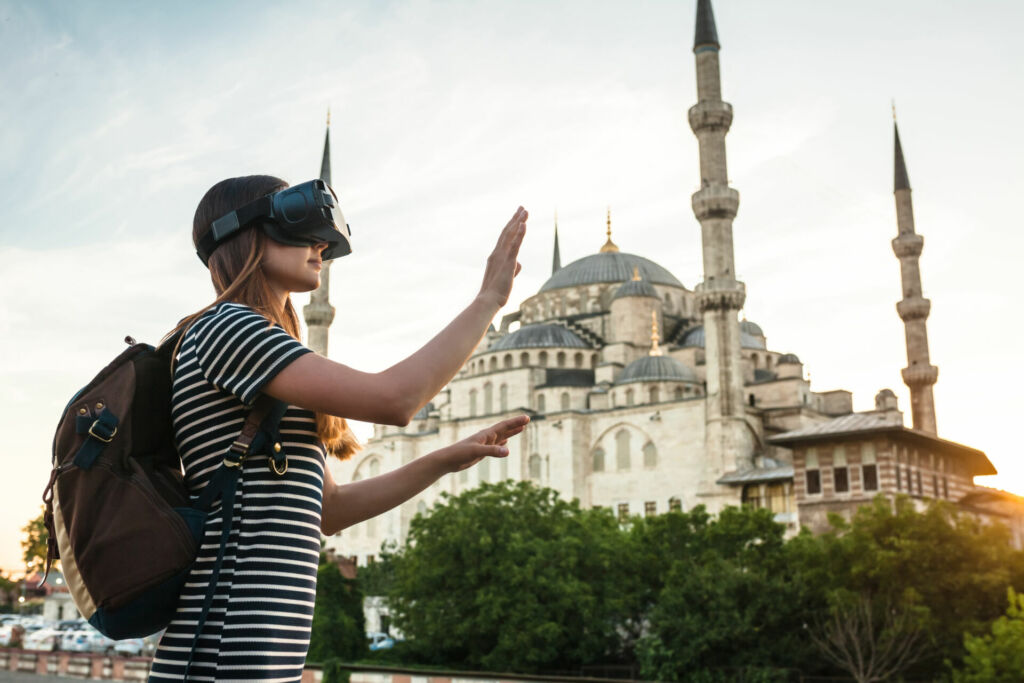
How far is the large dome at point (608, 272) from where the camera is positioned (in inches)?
2191

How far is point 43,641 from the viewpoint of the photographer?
1215 inches

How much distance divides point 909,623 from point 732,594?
391 cm

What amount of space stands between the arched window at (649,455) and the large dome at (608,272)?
15.1 m

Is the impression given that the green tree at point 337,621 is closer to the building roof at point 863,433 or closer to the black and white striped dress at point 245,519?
the building roof at point 863,433

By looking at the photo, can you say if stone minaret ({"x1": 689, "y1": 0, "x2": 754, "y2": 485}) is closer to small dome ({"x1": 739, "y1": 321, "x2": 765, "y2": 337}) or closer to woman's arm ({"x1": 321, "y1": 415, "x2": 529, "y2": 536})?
small dome ({"x1": 739, "y1": 321, "x2": 765, "y2": 337})

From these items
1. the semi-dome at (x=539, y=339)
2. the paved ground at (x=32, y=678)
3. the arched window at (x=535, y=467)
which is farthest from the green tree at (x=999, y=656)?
the semi-dome at (x=539, y=339)

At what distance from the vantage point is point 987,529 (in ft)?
68.7

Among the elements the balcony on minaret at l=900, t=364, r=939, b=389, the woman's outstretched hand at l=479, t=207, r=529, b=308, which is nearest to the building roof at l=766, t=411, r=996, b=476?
the balcony on minaret at l=900, t=364, r=939, b=389

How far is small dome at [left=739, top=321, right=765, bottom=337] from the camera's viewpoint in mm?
53356

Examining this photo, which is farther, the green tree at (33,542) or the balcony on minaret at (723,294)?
the green tree at (33,542)

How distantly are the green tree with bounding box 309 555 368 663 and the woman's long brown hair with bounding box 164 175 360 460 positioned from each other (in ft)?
81.4

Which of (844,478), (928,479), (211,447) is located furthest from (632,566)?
(211,447)

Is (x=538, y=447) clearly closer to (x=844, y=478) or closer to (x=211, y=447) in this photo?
(x=844, y=478)

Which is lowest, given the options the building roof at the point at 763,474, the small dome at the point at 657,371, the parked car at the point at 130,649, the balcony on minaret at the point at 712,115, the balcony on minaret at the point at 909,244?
the parked car at the point at 130,649
